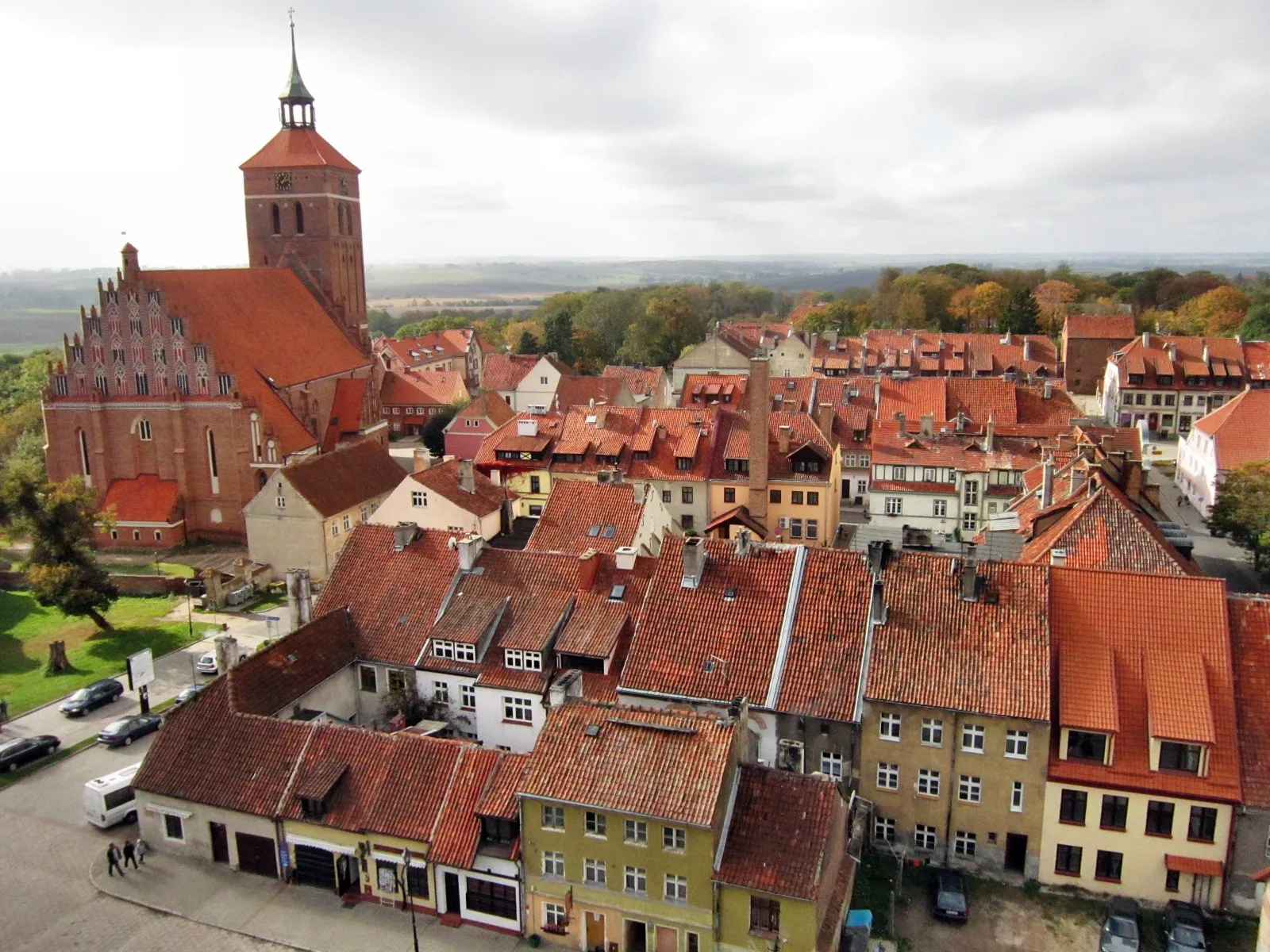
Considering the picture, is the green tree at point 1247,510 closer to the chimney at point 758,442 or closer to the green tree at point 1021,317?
Answer: the chimney at point 758,442

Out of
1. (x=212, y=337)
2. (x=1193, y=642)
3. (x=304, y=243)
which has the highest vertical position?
(x=304, y=243)

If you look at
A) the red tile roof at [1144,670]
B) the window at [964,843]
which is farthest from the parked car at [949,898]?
the red tile roof at [1144,670]

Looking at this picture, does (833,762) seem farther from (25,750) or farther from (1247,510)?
(1247,510)

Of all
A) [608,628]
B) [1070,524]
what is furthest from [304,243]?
[1070,524]

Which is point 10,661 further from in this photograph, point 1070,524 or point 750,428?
point 1070,524

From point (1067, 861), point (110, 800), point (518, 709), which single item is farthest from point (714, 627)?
point (110, 800)
